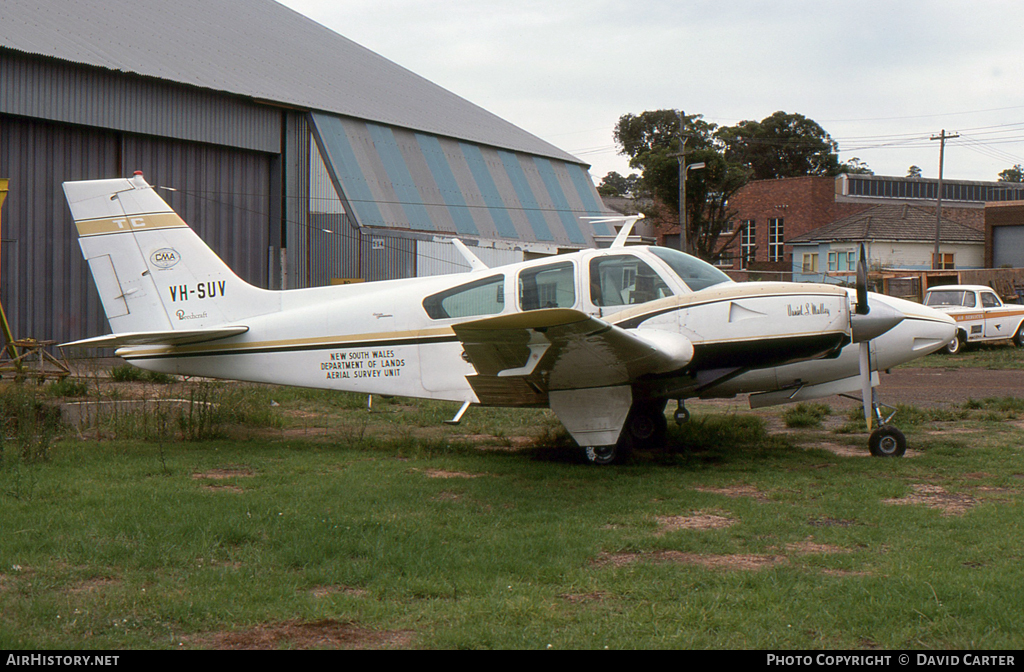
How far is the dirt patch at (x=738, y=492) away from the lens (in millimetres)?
7349

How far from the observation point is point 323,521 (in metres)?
6.25

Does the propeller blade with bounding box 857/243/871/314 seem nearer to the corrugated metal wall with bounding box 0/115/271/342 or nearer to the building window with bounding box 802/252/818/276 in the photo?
the corrugated metal wall with bounding box 0/115/271/342

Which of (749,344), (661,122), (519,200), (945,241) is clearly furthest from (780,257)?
(749,344)

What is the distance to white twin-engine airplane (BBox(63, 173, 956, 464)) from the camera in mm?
8445

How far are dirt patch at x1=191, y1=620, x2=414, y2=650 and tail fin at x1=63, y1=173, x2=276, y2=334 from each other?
643cm

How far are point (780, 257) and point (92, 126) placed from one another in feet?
147

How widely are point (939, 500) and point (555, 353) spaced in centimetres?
344

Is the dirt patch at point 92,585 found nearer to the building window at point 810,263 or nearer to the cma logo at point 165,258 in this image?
the cma logo at point 165,258

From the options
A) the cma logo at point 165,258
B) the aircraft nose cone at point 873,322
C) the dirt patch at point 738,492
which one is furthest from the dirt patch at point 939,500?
the cma logo at point 165,258

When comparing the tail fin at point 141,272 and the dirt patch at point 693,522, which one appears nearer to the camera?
the dirt patch at point 693,522

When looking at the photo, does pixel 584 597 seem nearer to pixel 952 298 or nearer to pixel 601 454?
pixel 601 454

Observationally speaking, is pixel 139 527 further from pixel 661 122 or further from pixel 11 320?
pixel 661 122

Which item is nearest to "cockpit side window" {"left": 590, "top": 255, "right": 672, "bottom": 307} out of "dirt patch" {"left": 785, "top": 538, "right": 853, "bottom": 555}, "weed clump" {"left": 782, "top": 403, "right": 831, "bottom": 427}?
"dirt patch" {"left": 785, "top": 538, "right": 853, "bottom": 555}

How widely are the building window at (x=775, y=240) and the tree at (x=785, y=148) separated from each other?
2062 centimetres
